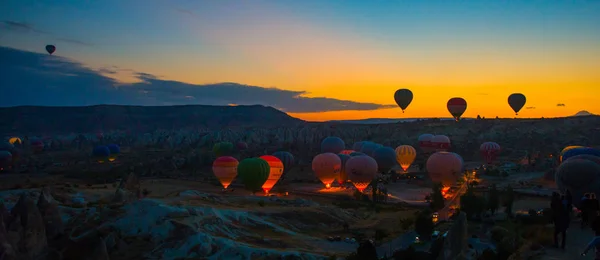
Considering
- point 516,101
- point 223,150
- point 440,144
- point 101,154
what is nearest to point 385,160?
point 440,144

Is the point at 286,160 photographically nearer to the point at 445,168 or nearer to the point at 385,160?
the point at 385,160

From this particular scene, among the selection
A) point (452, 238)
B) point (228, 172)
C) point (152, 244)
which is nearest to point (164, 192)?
point (228, 172)

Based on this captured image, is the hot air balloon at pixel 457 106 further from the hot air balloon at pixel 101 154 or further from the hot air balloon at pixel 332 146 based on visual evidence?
the hot air balloon at pixel 101 154

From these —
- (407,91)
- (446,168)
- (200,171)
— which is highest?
(407,91)

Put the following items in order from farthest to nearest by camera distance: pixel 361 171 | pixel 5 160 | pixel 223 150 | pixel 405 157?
pixel 223 150, pixel 5 160, pixel 405 157, pixel 361 171

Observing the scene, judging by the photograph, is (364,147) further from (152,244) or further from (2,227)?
(2,227)

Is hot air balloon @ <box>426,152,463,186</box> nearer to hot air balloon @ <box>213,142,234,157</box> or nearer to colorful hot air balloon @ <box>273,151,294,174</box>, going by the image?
colorful hot air balloon @ <box>273,151,294,174</box>
